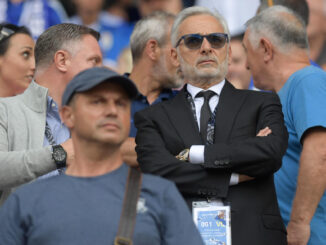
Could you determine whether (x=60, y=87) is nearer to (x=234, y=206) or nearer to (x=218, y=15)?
(x=218, y=15)

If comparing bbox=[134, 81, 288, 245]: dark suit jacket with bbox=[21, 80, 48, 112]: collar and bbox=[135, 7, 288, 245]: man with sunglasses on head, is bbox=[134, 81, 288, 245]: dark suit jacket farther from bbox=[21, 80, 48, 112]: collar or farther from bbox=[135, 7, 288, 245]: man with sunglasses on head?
bbox=[21, 80, 48, 112]: collar

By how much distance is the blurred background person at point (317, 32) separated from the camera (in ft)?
28.8

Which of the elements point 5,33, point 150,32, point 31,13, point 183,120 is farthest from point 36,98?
point 31,13

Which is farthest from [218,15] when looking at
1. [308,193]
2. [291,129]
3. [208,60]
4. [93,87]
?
[93,87]

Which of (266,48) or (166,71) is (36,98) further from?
(266,48)

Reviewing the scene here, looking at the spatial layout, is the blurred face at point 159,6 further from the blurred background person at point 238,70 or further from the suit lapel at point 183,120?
the suit lapel at point 183,120

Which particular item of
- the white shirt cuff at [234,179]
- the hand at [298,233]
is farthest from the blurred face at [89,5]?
the white shirt cuff at [234,179]

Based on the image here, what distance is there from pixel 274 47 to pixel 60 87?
164 cm

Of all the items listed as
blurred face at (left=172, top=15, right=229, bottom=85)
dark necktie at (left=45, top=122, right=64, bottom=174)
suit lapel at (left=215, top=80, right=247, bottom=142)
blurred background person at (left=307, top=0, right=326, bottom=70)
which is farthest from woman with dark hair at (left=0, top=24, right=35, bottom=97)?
blurred background person at (left=307, top=0, right=326, bottom=70)

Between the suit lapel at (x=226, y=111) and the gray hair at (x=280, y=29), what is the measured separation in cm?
110

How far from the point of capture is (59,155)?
178 inches

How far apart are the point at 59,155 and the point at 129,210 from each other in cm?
126

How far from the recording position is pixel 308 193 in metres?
4.93

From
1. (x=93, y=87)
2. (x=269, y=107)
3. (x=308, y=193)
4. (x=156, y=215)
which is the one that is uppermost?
(x=93, y=87)
